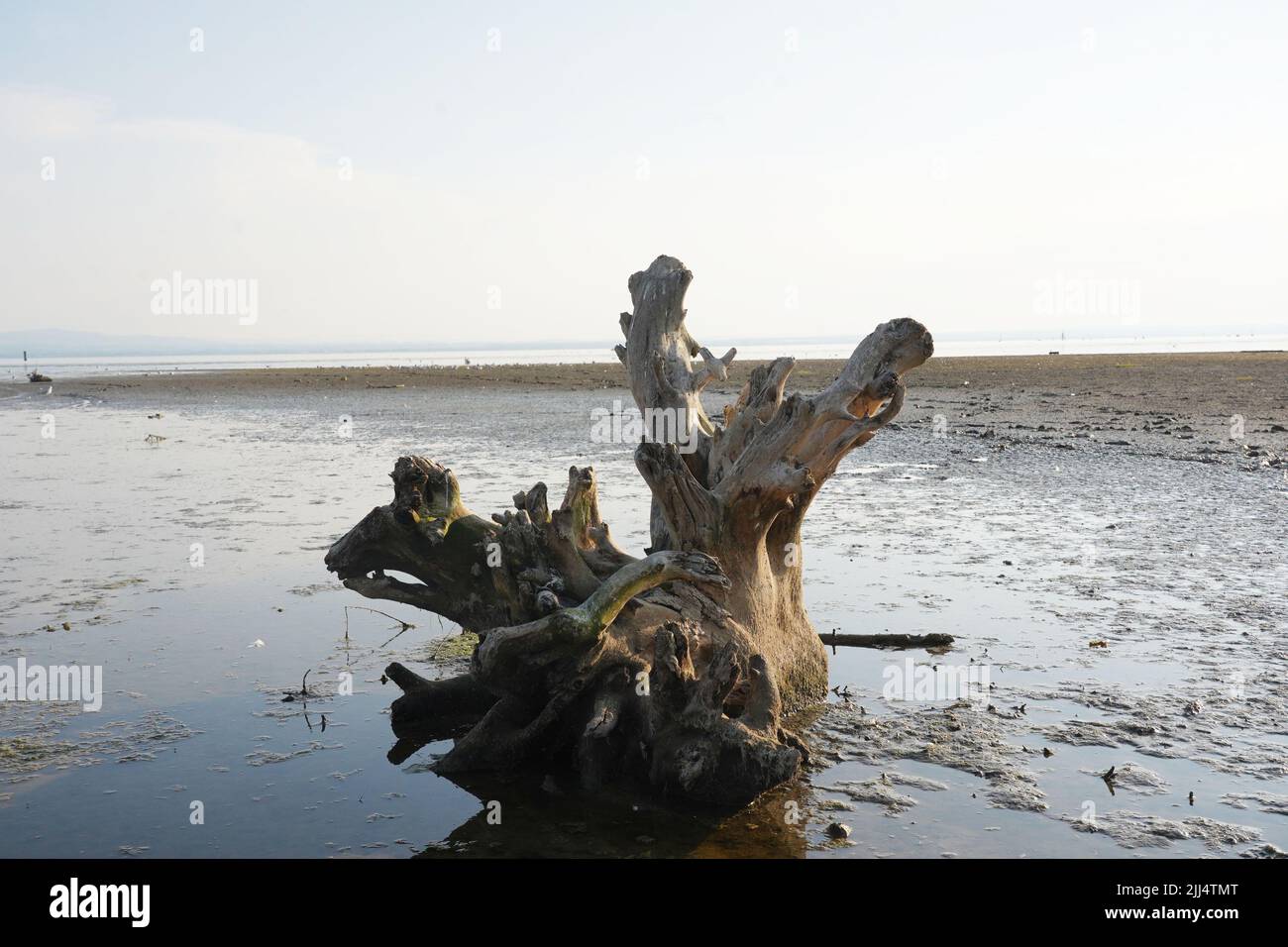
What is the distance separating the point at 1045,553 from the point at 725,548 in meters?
5.76

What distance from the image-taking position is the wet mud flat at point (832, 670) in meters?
6.34

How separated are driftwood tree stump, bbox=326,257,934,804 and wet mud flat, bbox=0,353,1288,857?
0.37 metres

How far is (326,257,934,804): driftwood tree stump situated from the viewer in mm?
7094

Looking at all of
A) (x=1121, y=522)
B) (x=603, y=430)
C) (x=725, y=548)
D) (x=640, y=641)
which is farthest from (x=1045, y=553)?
(x=603, y=430)

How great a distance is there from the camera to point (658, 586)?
8.45 metres

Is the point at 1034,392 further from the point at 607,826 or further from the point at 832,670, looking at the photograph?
the point at 607,826

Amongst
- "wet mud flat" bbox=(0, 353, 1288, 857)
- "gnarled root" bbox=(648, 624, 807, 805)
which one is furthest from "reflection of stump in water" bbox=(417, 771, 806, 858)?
"gnarled root" bbox=(648, 624, 807, 805)

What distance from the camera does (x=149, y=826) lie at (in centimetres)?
637

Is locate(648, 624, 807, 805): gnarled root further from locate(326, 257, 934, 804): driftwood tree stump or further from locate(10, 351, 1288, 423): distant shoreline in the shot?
locate(10, 351, 1288, 423): distant shoreline

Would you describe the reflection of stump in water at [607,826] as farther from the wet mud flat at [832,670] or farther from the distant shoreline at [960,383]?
the distant shoreline at [960,383]

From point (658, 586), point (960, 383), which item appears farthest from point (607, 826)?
point (960, 383)

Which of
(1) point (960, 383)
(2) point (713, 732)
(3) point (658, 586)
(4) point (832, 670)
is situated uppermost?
(1) point (960, 383)

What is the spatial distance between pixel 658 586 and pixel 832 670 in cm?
189
